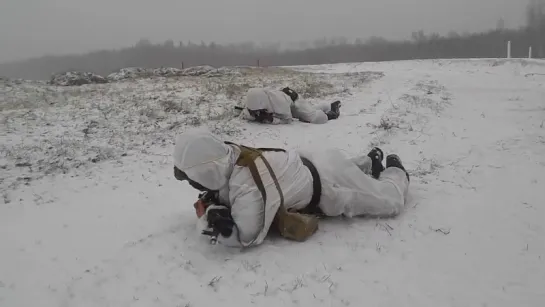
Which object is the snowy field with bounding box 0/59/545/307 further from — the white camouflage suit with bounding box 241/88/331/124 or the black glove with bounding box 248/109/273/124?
the white camouflage suit with bounding box 241/88/331/124

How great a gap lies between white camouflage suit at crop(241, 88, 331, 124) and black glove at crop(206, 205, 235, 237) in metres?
5.65

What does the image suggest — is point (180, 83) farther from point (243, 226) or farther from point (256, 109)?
point (243, 226)

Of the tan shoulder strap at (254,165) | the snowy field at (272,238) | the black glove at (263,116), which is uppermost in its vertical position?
the black glove at (263,116)

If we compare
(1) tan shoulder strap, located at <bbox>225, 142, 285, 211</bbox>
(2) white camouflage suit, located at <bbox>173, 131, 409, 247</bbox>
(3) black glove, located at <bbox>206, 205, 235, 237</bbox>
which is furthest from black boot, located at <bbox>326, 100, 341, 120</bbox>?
(3) black glove, located at <bbox>206, 205, 235, 237</bbox>

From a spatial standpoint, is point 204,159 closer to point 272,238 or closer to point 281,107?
point 272,238

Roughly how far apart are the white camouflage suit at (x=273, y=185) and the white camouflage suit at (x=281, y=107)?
488 centimetres

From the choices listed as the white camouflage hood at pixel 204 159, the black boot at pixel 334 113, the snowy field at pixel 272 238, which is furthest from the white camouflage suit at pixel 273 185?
the black boot at pixel 334 113

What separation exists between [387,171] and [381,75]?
13.2 meters

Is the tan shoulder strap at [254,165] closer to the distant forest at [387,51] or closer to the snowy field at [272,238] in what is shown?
the snowy field at [272,238]

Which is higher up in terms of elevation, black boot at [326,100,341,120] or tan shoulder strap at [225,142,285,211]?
black boot at [326,100,341,120]

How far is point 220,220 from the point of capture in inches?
132

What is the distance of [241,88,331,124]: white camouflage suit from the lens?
29.4 feet

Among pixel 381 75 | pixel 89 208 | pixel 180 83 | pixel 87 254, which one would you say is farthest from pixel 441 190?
pixel 381 75

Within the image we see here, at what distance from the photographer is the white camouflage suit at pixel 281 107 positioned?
895cm
